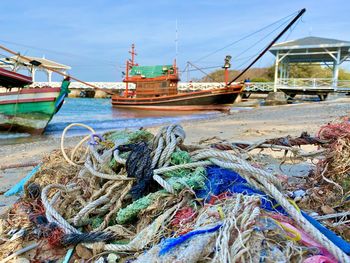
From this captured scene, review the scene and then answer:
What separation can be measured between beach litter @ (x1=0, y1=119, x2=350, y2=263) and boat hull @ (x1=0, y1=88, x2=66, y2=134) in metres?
11.3

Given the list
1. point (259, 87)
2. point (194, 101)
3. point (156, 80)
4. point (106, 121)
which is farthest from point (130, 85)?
point (106, 121)

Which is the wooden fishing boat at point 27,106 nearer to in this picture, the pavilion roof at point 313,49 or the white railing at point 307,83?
the pavilion roof at point 313,49

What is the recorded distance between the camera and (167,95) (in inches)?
1157

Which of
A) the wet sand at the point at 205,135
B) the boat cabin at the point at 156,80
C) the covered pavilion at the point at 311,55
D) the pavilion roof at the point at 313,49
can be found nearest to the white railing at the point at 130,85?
the covered pavilion at the point at 311,55

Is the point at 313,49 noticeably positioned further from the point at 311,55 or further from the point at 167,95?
the point at 167,95

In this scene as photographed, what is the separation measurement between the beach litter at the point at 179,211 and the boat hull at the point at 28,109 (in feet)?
37.2

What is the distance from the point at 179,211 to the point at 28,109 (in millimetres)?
12872

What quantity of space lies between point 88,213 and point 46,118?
1231 centimetres

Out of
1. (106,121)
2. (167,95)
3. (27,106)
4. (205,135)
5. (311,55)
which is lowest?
(106,121)

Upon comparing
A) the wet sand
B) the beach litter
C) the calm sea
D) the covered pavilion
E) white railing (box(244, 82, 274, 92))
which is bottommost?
the calm sea

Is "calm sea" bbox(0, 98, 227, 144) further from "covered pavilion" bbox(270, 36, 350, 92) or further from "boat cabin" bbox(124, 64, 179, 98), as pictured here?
"covered pavilion" bbox(270, 36, 350, 92)

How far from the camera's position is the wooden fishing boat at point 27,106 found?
13.0 m

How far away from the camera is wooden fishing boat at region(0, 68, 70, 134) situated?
12992 millimetres

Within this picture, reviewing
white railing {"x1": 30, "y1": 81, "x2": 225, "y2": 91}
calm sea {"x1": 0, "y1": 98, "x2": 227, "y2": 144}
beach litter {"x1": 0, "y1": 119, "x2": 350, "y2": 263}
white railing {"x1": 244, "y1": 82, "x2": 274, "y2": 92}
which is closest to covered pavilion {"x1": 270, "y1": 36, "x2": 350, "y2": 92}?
white railing {"x1": 244, "y1": 82, "x2": 274, "y2": 92}
